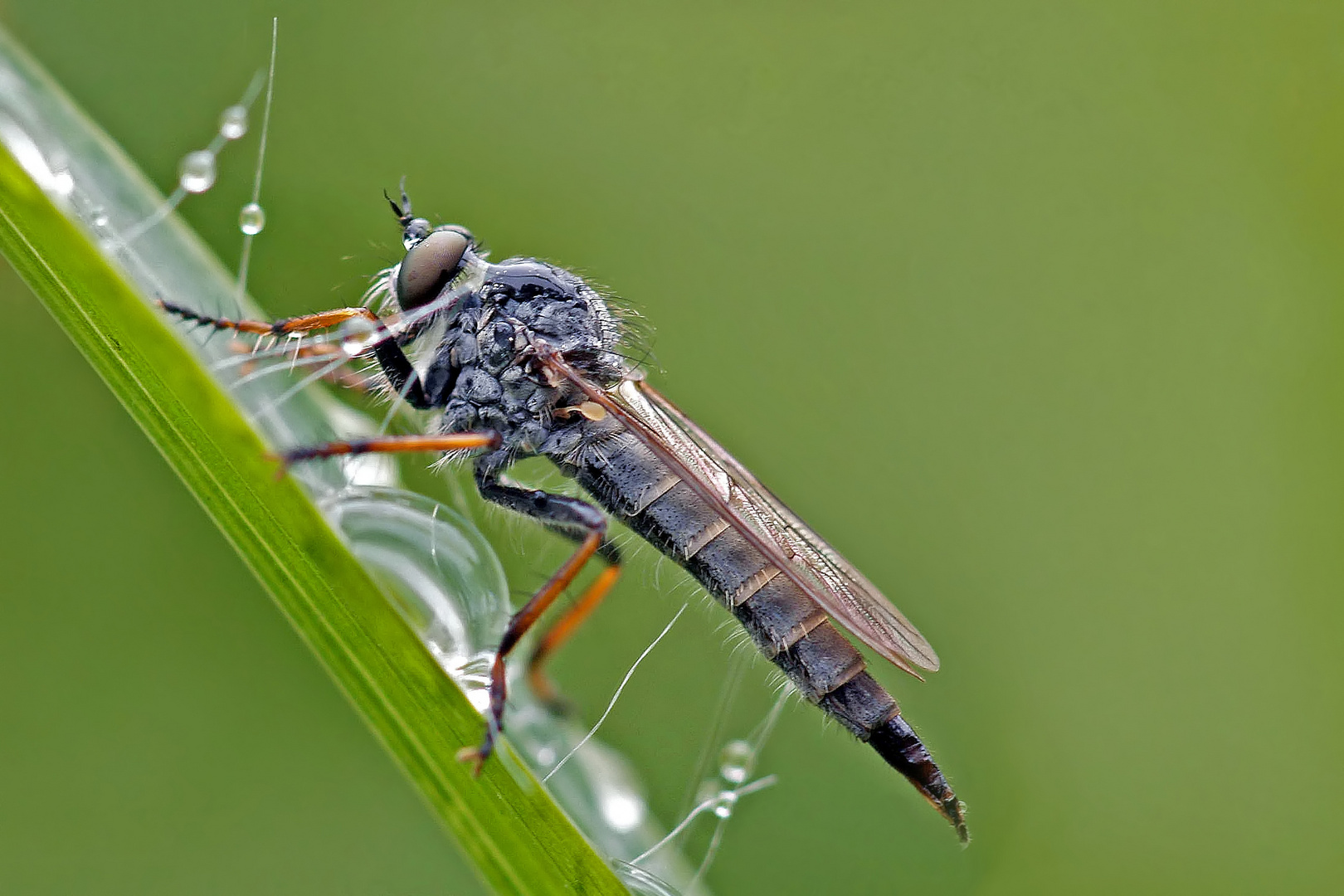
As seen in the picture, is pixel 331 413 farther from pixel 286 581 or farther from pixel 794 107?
pixel 794 107

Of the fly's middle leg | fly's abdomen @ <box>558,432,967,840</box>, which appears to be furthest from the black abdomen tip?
the fly's middle leg

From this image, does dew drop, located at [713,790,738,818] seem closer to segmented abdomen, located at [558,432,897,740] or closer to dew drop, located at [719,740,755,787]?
dew drop, located at [719,740,755,787]

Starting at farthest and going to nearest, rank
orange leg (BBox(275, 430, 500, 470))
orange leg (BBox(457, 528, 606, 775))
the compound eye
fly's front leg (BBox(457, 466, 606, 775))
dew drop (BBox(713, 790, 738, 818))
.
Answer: the compound eye < dew drop (BBox(713, 790, 738, 818)) < orange leg (BBox(457, 528, 606, 775)) < orange leg (BBox(275, 430, 500, 470)) < fly's front leg (BBox(457, 466, 606, 775))

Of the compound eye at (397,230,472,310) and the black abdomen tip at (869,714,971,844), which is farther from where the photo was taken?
the compound eye at (397,230,472,310)

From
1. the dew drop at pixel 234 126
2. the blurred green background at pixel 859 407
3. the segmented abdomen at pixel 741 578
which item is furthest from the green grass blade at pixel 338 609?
the segmented abdomen at pixel 741 578

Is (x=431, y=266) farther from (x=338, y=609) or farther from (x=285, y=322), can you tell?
(x=338, y=609)

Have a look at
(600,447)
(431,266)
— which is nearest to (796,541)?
(600,447)
